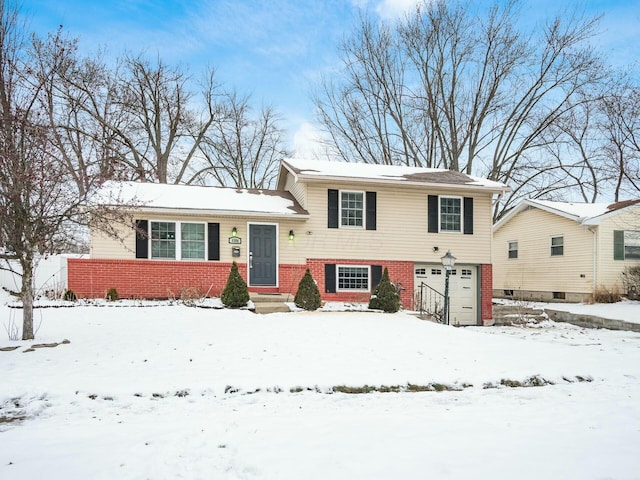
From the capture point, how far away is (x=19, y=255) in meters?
7.13

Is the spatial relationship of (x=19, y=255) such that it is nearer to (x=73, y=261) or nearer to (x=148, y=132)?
(x=73, y=261)

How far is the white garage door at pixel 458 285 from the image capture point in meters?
16.0

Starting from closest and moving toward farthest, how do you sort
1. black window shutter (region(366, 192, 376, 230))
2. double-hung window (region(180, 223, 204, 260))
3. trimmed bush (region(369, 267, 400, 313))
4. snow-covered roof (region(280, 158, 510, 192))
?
trimmed bush (region(369, 267, 400, 313)) < double-hung window (region(180, 223, 204, 260)) < snow-covered roof (region(280, 158, 510, 192)) < black window shutter (region(366, 192, 376, 230))

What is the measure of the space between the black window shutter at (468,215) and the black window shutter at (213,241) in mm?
8600

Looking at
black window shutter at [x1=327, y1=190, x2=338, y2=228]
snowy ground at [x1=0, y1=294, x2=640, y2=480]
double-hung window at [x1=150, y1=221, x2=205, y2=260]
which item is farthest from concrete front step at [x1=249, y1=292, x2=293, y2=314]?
black window shutter at [x1=327, y1=190, x2=338, y2=228]

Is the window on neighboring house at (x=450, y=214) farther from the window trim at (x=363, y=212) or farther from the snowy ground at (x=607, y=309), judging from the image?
the snowy ground at (x=607, y=309)

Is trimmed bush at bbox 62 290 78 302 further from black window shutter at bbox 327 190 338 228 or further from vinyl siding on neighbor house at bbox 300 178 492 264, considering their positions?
black window shutter at bbox 327 190 338 228

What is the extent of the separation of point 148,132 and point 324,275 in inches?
692

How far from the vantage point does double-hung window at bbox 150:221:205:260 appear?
14.1 m

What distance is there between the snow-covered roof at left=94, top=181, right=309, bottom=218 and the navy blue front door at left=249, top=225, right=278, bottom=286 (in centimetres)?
70

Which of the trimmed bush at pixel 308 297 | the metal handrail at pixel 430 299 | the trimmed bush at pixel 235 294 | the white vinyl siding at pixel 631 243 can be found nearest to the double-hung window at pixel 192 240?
the trimmed bush at pixel 235 294

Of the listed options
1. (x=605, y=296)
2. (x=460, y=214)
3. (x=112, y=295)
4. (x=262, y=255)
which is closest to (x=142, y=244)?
(x=112, y=295)

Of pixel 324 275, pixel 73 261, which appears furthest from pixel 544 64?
pixel 73 261

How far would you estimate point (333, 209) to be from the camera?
1532 centimetres
